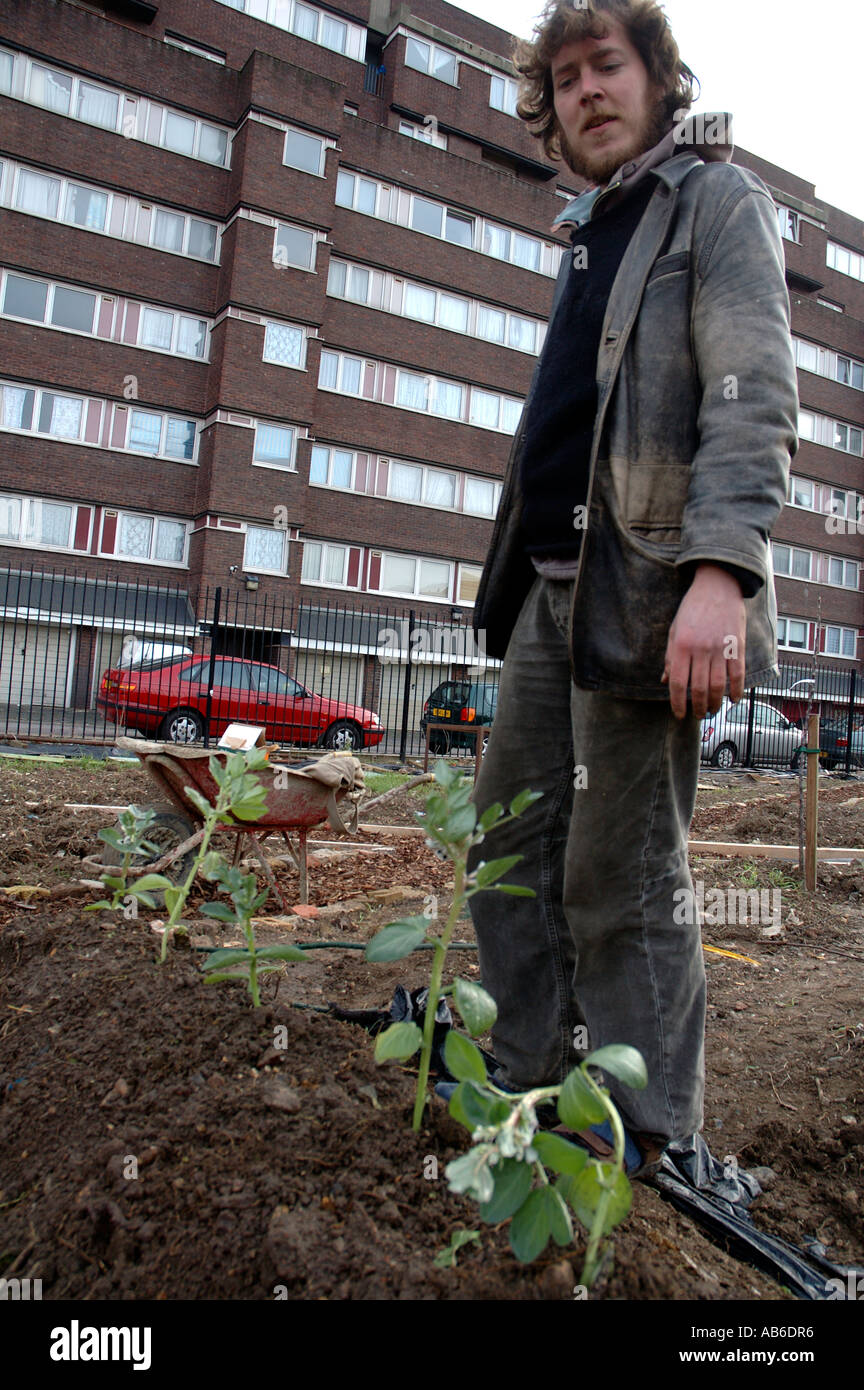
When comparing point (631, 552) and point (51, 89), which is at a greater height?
point (51, 89)

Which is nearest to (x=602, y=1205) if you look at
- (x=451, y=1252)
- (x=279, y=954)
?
(x=451, y=1252)

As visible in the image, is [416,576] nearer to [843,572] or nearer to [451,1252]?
[843,572]

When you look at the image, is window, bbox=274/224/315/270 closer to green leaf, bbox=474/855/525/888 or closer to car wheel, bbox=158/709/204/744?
car wheel, bbox=158/709/204/744

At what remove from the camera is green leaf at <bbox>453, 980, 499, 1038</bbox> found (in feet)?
3.83

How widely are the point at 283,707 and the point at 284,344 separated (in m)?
11.9

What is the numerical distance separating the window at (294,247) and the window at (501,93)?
30.2 ft

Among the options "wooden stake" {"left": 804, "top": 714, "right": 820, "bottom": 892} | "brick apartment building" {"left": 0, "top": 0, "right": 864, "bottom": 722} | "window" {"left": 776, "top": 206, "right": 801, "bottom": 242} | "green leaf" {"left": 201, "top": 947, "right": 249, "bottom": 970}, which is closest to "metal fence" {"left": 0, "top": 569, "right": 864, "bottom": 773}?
"brick apartment building" {"left": 0, "top": 0, "right": 864, "bottom": 722}

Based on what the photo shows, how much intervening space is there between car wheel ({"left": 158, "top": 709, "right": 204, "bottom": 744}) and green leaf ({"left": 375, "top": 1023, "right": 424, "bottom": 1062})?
1256 cm

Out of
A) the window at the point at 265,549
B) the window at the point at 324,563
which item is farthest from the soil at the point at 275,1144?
the window at the point at 324,563

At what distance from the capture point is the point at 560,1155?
95 centimetres

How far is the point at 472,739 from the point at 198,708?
553cm

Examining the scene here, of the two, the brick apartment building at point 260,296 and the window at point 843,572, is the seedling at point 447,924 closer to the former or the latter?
the brick apartment building at point 260,296

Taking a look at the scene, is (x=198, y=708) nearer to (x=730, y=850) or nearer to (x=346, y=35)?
(x=730, y=850)

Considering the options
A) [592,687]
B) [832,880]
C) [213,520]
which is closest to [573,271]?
[592,687]
